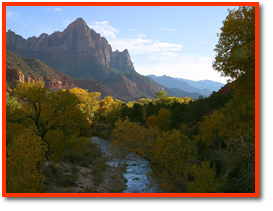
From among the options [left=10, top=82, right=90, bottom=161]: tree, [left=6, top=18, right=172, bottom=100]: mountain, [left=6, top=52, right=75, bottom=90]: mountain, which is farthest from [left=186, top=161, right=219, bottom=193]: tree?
[left=6, top=18, right=172, bottom=100]: mountain

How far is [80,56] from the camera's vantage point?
577 feet

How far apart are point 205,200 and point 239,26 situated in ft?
19.6

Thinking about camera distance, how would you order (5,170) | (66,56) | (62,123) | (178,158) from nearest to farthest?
(5,170), (178,158), (62,123), (66,56)

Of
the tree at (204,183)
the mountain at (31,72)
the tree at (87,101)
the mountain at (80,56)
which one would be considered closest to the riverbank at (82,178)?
the tree at (204,183)

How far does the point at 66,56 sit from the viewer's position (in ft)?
586

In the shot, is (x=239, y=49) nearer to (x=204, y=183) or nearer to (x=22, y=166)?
(x=204, y=183)

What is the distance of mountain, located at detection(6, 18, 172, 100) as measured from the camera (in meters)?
149

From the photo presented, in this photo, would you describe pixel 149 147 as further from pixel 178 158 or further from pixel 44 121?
pixel 44 121

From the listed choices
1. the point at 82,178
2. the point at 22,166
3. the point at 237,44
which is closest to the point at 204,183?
the point at 237,44

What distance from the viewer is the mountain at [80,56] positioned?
14862 centimetres

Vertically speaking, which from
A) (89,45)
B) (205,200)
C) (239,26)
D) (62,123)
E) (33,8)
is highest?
(89,45)

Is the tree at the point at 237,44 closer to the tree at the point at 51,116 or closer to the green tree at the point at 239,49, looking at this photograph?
the green tree at the point at 239,49

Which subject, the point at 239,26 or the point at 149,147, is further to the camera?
the point at 149,147

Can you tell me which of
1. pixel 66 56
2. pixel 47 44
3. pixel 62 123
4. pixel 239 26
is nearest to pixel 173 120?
pixel 62 123
